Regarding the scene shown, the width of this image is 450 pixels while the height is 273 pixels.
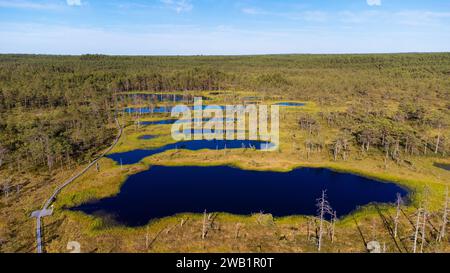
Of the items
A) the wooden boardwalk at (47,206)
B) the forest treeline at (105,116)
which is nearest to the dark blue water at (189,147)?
the wooden boardwalk at (47,206)

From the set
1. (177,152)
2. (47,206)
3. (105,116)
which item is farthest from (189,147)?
(105,116)

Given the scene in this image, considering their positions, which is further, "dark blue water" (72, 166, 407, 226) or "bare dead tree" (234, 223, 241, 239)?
"dark blue water" (72, 166, 407, 226)

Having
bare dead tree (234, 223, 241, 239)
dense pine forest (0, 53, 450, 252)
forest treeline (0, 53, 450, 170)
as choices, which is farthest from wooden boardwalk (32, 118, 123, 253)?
bare dead tree (234, 223, 241, 239)

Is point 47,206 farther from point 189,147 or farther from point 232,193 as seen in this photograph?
point 189,147

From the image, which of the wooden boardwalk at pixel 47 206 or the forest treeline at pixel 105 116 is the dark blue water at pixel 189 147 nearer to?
the wooden boardwalk at pixel 47 206

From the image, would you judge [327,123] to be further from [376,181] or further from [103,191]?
[103,191]

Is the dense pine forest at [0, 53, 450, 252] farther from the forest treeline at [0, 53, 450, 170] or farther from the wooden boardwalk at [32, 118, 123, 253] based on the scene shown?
the wooden boardwalk at [32, 118, 123, 253]
